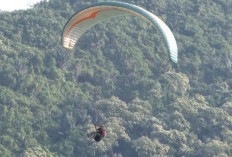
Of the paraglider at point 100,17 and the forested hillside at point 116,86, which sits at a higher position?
the paraglider at point 100,17

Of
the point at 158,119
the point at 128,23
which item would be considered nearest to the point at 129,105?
the point at 158,119

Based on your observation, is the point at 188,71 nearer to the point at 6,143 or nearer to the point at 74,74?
the point at 74,74

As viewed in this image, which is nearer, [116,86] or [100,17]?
[100,17]

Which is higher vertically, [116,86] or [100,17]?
[100,17]

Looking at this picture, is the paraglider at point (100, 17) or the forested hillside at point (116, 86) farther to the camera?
the forested hillside at point (116, 86)
